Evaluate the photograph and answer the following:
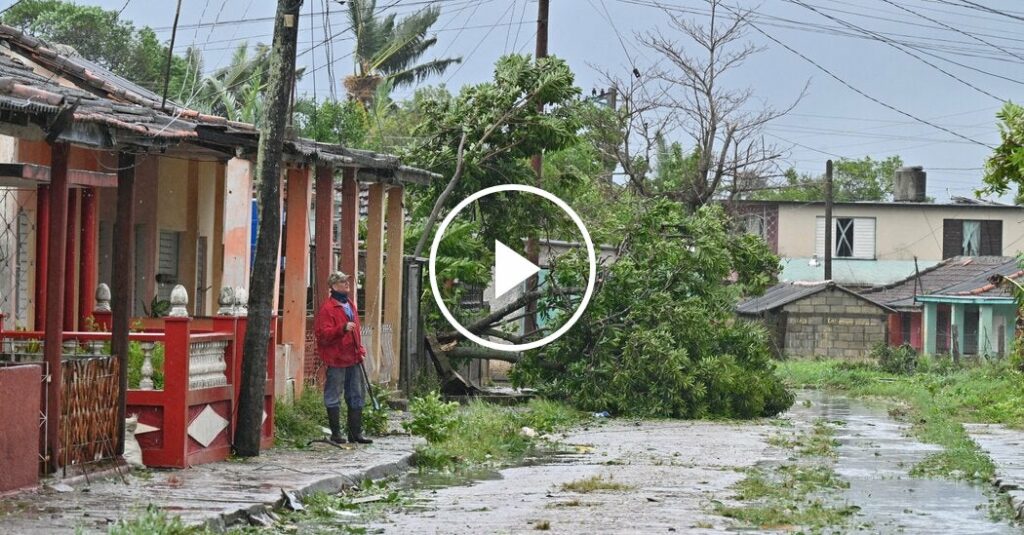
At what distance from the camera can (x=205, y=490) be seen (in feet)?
42.1

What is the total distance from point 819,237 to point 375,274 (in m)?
41.3

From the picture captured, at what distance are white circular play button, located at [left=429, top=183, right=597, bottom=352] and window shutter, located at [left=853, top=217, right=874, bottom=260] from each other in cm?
3317

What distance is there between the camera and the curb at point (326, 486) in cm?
1117

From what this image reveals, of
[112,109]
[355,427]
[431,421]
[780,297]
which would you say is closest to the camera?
[112,109]

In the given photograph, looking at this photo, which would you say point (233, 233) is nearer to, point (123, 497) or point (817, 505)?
point (123, 497)

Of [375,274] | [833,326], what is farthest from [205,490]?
[833,326]

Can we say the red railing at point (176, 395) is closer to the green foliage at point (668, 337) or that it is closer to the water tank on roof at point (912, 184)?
the green foliage at point (668, 337)

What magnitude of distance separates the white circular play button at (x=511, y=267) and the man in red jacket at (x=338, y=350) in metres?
5.07

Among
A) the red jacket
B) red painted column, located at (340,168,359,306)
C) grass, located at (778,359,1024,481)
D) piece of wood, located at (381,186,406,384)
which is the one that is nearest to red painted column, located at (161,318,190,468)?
A: the red jacket

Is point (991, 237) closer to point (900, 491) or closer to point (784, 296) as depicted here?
point (784, 296)

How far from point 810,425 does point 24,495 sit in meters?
16.5

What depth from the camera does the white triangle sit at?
Result: 28359mm

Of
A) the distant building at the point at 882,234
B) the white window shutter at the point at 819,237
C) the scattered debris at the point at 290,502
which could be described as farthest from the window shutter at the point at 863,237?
the scattered debris at the point at 290,502

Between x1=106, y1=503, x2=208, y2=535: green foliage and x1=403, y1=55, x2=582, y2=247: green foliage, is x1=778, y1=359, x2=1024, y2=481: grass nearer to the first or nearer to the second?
x1=403, y1=55, x2=582, y2=247: green foliage
